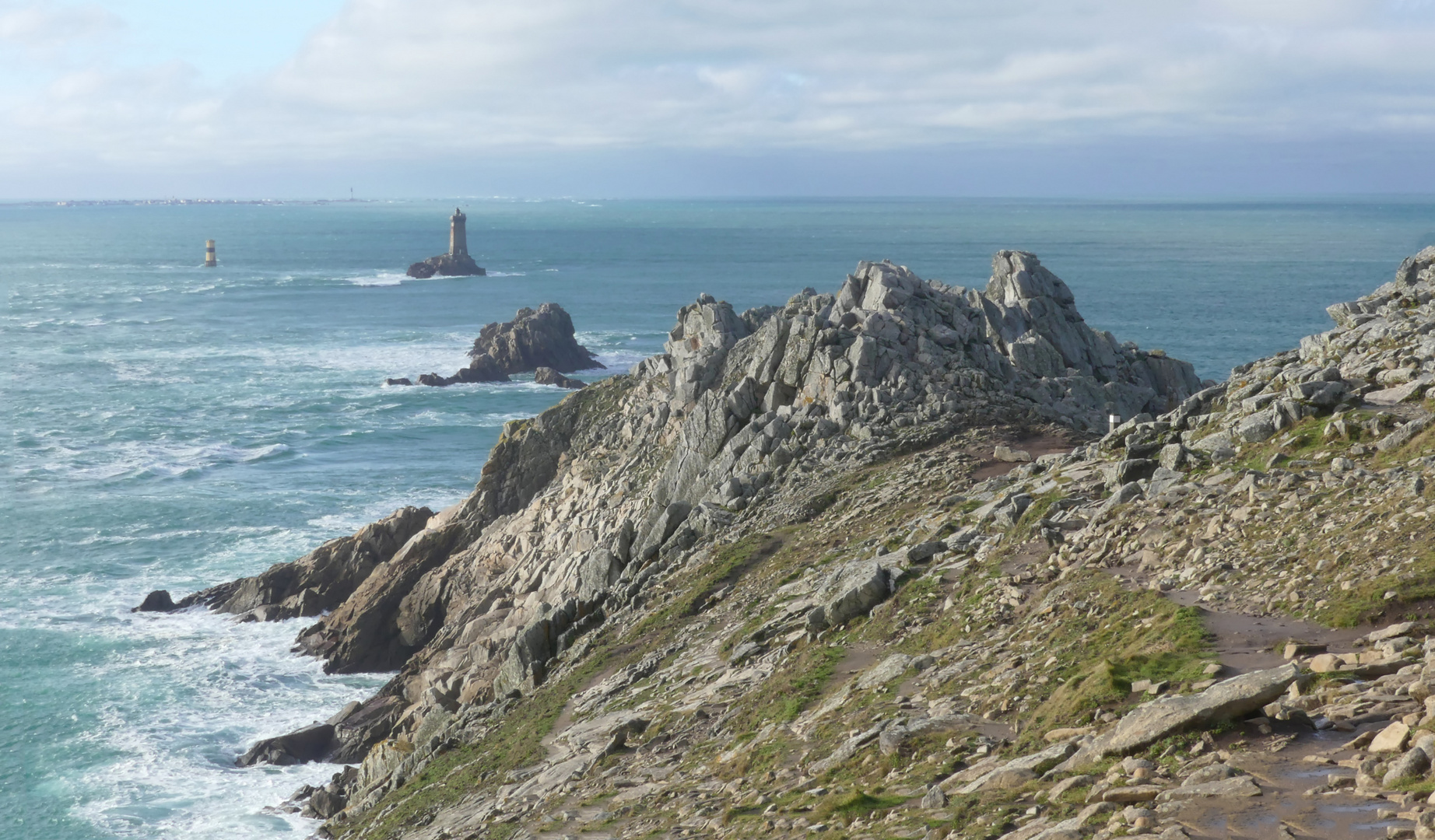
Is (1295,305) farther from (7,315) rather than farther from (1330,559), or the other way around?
(7,315)

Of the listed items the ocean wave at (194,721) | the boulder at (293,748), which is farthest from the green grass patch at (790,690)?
the boulder at (293,748)

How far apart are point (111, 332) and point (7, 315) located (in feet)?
90.1

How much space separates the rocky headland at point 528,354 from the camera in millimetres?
108625

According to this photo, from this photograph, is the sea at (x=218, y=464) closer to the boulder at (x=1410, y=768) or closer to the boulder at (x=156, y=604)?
the boulder at (x=156, y=604)

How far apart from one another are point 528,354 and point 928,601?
94.9m

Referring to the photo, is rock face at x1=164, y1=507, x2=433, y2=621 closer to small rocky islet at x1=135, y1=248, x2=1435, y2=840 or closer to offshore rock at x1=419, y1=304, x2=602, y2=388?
small rocky islet at x1=135, y1=248, x2=1435, y2=840

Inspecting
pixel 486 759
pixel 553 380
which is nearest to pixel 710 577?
pixel 486 759

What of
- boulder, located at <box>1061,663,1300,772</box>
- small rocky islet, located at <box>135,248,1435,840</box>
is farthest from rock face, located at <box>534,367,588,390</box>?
boulder, located at <box>1061,663,1300,772</box>

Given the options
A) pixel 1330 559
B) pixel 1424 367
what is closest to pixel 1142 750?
pixel 1330 559

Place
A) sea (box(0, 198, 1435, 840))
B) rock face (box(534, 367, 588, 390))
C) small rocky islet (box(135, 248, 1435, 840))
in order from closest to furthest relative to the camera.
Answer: small rocky islet (box(135, 248, 1435, 840))
sea (box(0, 198, 1435, 840))
rock face (box(534, 367, 588, 390))

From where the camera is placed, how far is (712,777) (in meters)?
19.0

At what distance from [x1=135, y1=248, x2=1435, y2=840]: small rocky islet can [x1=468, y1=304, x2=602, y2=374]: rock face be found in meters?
64.9

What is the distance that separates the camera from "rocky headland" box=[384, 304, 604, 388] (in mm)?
108625

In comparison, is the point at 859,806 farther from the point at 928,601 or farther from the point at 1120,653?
the point at 928,601
